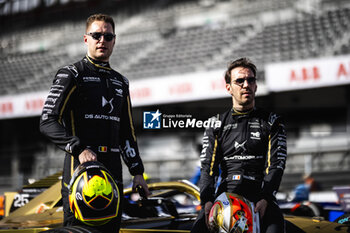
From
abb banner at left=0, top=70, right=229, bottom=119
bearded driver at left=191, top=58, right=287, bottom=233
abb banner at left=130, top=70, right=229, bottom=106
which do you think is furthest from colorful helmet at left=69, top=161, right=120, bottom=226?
abb banner at left=130, top=70, right=229, bottom=106

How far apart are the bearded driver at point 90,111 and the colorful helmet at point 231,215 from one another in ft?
1.68

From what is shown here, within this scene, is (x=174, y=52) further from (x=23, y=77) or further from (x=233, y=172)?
(x=233, y=172)

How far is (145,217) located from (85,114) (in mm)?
1828

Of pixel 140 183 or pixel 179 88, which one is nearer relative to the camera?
pixel 140 183

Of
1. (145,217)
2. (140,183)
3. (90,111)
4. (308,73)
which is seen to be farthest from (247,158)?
(308,73)

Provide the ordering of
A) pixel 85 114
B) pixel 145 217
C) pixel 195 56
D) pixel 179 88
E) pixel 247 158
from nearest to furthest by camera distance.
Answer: pixel 85 114 → pixel 247 158 → pixel 145 217 → pixel 179 88 → pixel 195 56

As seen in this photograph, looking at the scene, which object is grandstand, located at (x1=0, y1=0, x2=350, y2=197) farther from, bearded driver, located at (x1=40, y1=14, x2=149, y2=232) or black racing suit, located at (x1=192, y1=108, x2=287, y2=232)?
bearded driver, located at (x1=40, y1=14, x2=149, y2=232)

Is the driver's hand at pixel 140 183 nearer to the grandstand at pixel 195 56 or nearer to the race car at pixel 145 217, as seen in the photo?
the race car at pixel 145 217

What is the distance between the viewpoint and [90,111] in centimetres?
306

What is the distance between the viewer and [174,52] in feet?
64.3

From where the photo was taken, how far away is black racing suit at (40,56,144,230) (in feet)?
9.63

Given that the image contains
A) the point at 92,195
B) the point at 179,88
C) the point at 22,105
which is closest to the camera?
the point at 92,195

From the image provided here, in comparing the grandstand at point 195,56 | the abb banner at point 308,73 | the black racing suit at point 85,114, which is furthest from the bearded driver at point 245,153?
the abb banner at point 308,73

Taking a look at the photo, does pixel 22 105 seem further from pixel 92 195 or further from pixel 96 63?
pixel 92 195
